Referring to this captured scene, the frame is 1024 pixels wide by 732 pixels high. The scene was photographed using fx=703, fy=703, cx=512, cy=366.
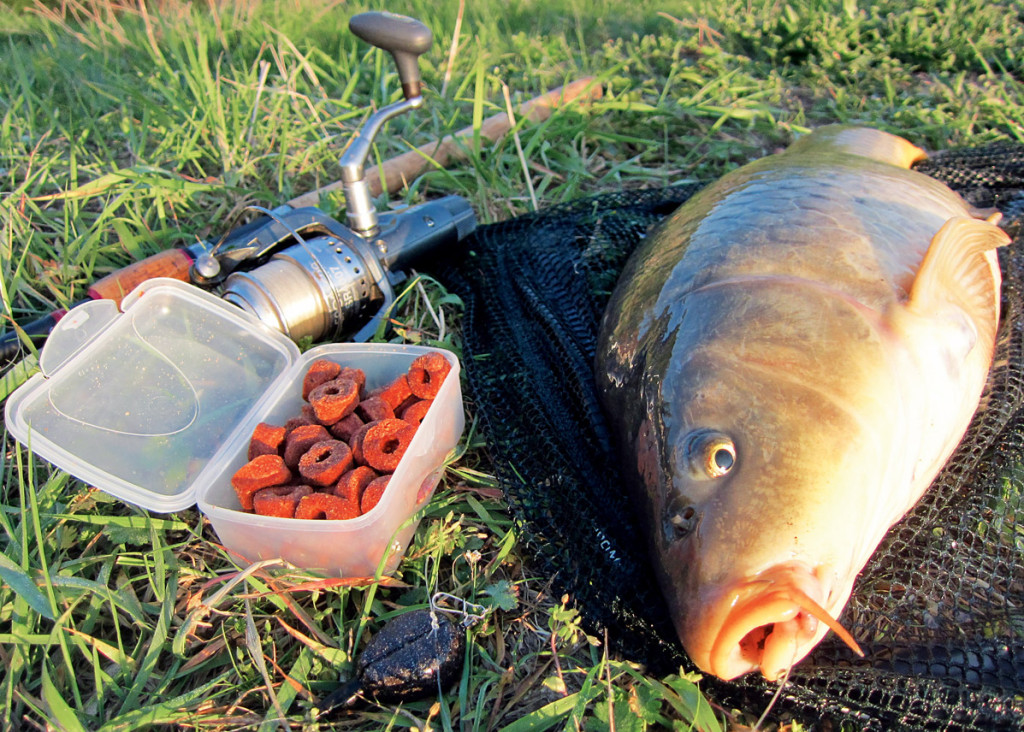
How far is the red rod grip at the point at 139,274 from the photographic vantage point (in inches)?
97.0

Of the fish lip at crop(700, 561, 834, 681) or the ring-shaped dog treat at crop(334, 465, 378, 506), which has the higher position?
the fish lip at crop(700, 561, 834, 681)

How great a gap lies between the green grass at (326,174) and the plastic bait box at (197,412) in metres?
0.10

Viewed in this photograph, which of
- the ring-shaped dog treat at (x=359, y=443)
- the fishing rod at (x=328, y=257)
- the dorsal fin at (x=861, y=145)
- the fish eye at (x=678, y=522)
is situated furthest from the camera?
the dorsal fin at (x=861, y=145)

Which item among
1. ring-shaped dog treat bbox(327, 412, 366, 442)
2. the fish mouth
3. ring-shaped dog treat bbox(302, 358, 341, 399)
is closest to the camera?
the fish mouth

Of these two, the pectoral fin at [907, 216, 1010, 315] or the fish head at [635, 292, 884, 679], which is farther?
the pectoral fin at [907, 216, 1010, 315]

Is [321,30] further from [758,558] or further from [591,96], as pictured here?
[758,558]

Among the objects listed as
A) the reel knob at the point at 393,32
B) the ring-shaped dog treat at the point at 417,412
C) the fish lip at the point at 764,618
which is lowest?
the ring-shaped dog treat at the point at 417,412

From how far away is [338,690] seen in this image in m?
1.58

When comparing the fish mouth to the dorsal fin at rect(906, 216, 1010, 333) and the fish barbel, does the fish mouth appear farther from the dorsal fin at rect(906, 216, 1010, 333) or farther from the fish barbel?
the dorsal fin at rect(906, 216, 1010, 333)

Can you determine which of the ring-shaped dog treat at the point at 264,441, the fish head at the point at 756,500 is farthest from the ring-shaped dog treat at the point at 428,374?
the fish head at the point at 756,500

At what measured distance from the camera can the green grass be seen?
5.36ft

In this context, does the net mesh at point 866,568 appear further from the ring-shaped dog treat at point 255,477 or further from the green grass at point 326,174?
the ring-shaped dog treat at point 255,477

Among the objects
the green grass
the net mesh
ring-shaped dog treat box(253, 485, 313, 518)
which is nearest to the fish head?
the net mesh

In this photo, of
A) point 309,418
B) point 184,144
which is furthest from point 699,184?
point 184,144
